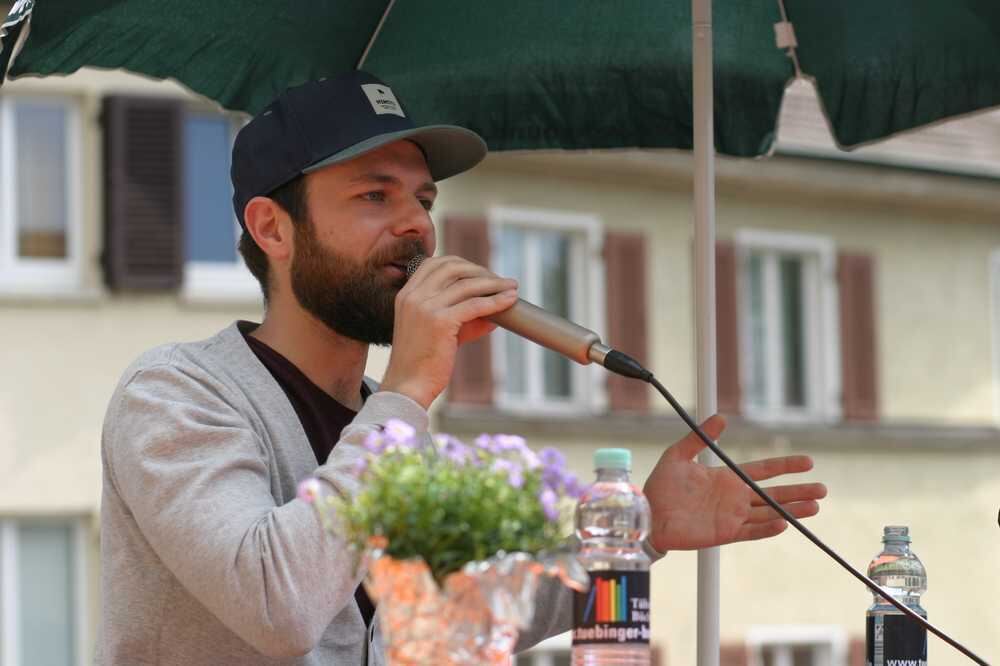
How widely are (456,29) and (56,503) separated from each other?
12071 mm

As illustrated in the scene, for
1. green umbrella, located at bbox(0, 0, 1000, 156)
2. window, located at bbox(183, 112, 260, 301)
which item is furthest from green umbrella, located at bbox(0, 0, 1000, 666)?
window, located at bbox(183, 112, 260, 301)

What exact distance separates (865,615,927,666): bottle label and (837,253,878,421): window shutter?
16.3 m

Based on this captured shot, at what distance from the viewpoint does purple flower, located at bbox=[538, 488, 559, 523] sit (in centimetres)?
187

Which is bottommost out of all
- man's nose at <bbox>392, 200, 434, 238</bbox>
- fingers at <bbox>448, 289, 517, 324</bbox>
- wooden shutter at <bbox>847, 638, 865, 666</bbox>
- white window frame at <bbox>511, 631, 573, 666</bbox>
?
wooden shutter at <bbox>847, 638, 865, 666</bbox>

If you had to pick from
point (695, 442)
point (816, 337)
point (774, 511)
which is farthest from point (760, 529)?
point (816, 337)

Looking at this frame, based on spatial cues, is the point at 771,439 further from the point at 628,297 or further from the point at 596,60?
the point at 596,60

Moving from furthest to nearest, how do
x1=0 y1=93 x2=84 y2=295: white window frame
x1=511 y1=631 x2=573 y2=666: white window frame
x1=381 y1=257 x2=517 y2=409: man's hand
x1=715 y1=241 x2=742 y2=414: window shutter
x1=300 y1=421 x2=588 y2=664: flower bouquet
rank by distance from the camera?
x1=715 y1=241 x2=742 y2=414: window shutter, x1=511 y1=631 x2=573 y2=666: white window frame, x1=0 y1=93 x2=84 y2=295: white window frame, x1=381 y1=257 x2=517 y2=409: man's hand, x1=300 y1=421 x2=588 y2=664: flower bouquet

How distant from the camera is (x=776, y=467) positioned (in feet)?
10.0

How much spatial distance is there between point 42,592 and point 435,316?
13479 millimetres

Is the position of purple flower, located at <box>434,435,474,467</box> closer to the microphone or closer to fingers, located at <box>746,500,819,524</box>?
the microphone

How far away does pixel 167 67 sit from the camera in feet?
12.0

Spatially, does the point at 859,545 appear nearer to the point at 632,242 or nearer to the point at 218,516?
the point at 632,242

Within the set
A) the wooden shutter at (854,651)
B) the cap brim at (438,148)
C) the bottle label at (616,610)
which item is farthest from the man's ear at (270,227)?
the wooden shutter at (854,651)

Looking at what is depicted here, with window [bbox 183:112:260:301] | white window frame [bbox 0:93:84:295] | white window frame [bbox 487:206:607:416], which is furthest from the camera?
white window frame [bbox 487:206:607:416]
